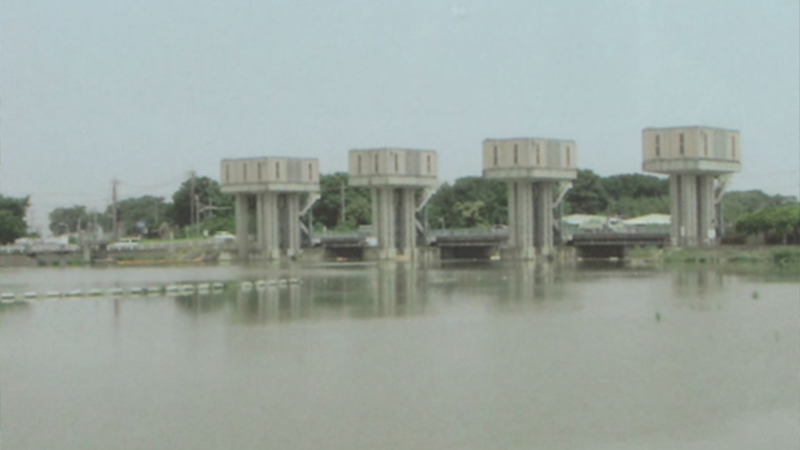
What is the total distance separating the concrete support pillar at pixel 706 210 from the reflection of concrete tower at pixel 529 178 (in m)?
9.81

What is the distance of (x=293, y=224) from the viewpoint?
3487 inches

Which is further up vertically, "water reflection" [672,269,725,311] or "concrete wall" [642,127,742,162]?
"concrete wall" [642,127,742,162]

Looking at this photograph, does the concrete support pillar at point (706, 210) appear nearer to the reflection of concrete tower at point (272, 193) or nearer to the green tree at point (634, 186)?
the reflection of concrete tower at point (272, 193)

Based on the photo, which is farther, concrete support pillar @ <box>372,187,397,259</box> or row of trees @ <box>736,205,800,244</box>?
concrete support pillar @ <box>372,187,397,259</box>

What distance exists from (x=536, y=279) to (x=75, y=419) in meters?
36.2

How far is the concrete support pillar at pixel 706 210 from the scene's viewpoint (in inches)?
2781

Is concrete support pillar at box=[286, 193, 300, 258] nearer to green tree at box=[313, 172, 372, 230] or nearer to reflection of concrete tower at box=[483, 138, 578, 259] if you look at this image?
green tree at box=[313, 172, 372, 230]

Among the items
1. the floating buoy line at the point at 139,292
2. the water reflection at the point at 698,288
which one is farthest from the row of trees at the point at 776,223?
the floating buoy line at the point at 139,292

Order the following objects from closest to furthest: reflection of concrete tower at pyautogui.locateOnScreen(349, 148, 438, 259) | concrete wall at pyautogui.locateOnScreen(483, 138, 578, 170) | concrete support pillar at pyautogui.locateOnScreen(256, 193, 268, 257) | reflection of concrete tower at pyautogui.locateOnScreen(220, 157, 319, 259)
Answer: concrete wall at pyautogui.locateOnScreen(483, 138, 578, 170) < reflection of concrete tower at pyautogui.locateOnScreen(349, 148, 438, 259) < reflection of concrete tower at pyautogui.locateOnScreen(220, 157, 319, 259) < concrete support pillar at pyautogui.locateOnScreen(256, 193, 268, 257)

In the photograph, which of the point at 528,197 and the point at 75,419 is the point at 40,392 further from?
the point at 528,197

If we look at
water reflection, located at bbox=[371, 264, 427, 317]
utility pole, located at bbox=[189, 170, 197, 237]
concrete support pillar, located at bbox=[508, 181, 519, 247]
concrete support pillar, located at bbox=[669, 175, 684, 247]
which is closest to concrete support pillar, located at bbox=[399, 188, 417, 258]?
concrete support pillar, located at bbox=[508, 181, 519, 247]

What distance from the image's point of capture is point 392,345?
980 inches

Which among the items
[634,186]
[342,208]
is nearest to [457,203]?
[342,208]

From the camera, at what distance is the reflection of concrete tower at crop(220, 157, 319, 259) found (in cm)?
8688
